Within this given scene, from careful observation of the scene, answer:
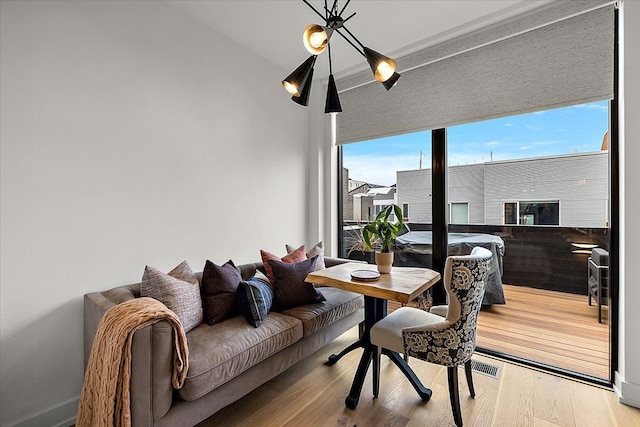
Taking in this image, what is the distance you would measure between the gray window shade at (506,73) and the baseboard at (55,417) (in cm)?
314

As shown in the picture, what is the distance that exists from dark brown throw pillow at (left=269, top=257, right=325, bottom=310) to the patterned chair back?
825mm

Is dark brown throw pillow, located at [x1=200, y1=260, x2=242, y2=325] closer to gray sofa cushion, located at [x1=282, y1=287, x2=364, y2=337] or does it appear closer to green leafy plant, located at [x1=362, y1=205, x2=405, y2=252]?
gray sofa cushion, located at [x1=282, y1=287, x2=364, y2=337]

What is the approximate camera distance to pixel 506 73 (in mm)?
2377

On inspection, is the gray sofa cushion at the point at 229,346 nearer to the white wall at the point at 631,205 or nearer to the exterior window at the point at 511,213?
the exterior window at the point at 511,213

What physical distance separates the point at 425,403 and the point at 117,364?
1761 millimetres

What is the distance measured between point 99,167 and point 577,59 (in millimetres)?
3318

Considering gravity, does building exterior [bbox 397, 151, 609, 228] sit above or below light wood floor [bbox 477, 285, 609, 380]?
above

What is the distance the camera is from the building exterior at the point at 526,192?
2.22 meters

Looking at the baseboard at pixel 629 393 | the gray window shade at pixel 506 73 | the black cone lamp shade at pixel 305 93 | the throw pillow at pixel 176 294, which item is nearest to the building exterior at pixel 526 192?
the gray window shade at pixel 506 73

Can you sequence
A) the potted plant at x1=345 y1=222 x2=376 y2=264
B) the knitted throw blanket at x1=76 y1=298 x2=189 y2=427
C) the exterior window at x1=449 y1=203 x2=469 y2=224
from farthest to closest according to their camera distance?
1. the potted plant at x1=345 y1=222 x2=376 y2=264
2. the exterior window at x1=449 y1=203 x2=469 y2=224
3. the knitted throw blanket at x1=76 y1=298 x2=189 y2=427

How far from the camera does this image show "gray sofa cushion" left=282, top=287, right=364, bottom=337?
84.4 inches

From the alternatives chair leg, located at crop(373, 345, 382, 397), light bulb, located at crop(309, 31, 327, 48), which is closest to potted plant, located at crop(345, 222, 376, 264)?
chair leg, located at crop(373, 345, 382, 397)

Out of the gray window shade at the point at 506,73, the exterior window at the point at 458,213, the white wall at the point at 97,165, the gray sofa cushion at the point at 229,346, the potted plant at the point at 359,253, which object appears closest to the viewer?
the gray sofa cushion at the point at 229,346

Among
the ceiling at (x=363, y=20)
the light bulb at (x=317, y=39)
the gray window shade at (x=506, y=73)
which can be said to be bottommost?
the light bulb at (x=317, y=39)
